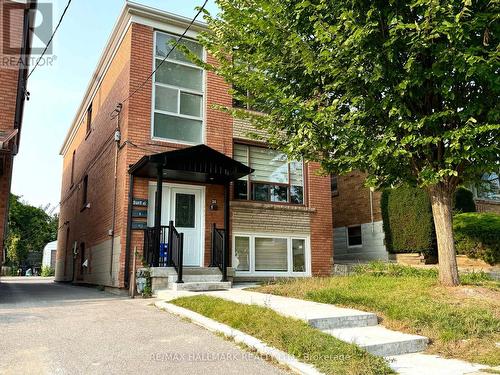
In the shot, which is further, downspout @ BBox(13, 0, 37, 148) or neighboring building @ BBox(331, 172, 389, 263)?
neighboring building @ BBox(331, 172, 389, 263)

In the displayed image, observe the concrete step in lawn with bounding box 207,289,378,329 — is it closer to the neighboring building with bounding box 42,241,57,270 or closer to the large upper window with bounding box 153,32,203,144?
the large upper window with bounding box 153,32,203,144

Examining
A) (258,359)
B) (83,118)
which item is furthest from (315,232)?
(83,118)

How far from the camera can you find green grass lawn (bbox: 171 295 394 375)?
4109mm

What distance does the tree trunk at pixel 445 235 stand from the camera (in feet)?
23.8

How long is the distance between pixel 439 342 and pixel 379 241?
402 inches

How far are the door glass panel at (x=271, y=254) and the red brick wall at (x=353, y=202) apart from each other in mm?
4631

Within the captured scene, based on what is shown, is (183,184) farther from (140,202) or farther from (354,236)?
(354,236)

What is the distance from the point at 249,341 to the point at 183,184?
6.95 m

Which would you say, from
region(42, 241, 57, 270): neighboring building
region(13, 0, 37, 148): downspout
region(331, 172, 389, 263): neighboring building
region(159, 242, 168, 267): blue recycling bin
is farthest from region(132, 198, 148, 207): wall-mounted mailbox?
region(42, 241, 57, 270): neighboring building

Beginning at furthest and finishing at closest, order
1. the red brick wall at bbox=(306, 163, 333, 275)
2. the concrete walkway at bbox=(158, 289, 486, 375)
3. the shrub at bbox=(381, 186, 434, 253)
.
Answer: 1. the red brick wall at bbox=(306, 163, 333, 275)
2. the shrub at bbox=(381, 186, 434, 253)
3. the concrete walkway at bbox=(158, 289, 486, 375)

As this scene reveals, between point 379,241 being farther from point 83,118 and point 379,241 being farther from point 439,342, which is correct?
A: point 83,118

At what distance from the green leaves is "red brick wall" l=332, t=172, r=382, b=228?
27.7 feet

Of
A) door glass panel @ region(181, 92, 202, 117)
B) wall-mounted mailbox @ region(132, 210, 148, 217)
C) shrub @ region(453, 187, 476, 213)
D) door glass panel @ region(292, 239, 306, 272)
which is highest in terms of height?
door glass panel @ region(181, 92, 202, 117)

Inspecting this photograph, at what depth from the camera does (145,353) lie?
4.61m
